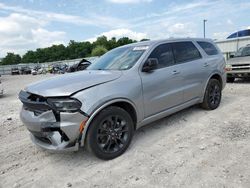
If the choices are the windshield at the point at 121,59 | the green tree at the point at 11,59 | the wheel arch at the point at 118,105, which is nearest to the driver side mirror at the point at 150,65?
the windshield at the point at 121,59

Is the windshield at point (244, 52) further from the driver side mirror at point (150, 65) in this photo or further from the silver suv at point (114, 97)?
the driver side mirror at point (150, 65)

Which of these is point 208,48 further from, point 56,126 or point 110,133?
point 56,126

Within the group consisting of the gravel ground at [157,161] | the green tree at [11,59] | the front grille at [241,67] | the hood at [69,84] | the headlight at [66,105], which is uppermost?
the green tree at [11,59]

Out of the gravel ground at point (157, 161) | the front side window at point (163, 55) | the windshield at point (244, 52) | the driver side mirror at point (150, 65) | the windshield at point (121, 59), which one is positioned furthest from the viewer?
the windshield at point (244, 52)

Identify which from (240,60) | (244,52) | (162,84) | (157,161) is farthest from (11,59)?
(157,161)

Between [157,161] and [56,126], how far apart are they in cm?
153

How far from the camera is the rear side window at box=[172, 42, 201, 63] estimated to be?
518 centimetres

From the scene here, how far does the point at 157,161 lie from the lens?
145 inches

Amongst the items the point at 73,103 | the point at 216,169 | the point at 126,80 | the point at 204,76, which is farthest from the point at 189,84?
the point at 73,103

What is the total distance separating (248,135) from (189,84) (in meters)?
1.50

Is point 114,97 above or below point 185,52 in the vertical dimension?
below

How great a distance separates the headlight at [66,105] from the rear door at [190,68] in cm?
247

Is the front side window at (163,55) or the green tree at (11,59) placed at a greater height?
the green tree at (11,59)

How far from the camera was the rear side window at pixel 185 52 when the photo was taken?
5180 millimetres
